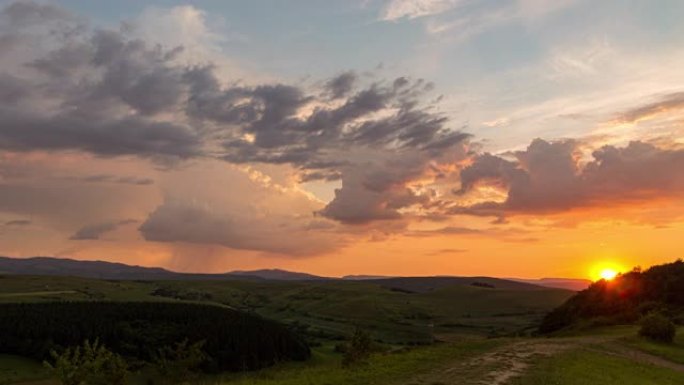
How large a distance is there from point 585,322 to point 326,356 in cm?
9534

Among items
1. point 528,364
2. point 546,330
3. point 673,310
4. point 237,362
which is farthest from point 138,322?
point 528,364

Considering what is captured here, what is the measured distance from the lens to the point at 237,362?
6117 inches

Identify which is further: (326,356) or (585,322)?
(326,356)

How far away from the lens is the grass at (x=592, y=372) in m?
34.6

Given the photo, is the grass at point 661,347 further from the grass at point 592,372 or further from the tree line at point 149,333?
the tree line at point 149,333

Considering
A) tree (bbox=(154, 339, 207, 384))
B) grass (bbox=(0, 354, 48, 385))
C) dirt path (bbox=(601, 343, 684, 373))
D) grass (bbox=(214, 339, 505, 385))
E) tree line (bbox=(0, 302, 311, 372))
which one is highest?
grass (bbox=(214, 339, 505, 385))

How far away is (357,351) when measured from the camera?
42.0m

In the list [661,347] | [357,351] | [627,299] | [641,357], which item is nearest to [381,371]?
[357,351]

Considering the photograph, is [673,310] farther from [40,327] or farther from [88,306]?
[88,306]

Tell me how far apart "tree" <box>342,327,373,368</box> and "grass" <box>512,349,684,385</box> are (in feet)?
40.1

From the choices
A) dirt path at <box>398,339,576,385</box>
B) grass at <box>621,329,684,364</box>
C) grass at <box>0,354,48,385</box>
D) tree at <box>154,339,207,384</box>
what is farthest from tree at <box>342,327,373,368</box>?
grass at <box>0,354,48,385</box>

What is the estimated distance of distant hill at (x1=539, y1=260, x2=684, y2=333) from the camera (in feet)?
288

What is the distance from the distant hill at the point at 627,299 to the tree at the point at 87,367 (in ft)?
240

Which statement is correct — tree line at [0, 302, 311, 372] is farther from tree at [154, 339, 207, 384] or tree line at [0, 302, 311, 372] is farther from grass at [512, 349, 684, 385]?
grass at [512, 349, 684, 385]
